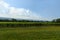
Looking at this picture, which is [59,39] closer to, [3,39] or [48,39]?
[48,39]

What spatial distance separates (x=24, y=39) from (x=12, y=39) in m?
1.46

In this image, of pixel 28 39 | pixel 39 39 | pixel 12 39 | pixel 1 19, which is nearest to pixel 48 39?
pixel 39 39

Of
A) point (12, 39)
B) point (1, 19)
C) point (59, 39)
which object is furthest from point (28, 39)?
point (1, 19)

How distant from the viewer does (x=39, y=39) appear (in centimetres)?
2105

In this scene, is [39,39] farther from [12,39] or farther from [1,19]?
[1,19]

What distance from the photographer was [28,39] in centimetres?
2103

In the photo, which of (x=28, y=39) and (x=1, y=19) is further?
(x=1, y=19)

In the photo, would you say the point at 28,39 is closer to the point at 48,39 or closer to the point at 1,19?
the point at 48,39

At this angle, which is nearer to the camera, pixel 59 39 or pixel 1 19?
pixel 59 39

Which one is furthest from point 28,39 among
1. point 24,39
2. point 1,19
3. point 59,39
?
point 1,19

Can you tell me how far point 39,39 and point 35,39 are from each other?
1.60 feet

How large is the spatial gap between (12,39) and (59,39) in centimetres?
568

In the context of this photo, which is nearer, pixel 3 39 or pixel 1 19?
pixel 3 39

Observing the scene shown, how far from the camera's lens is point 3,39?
2075 cm
